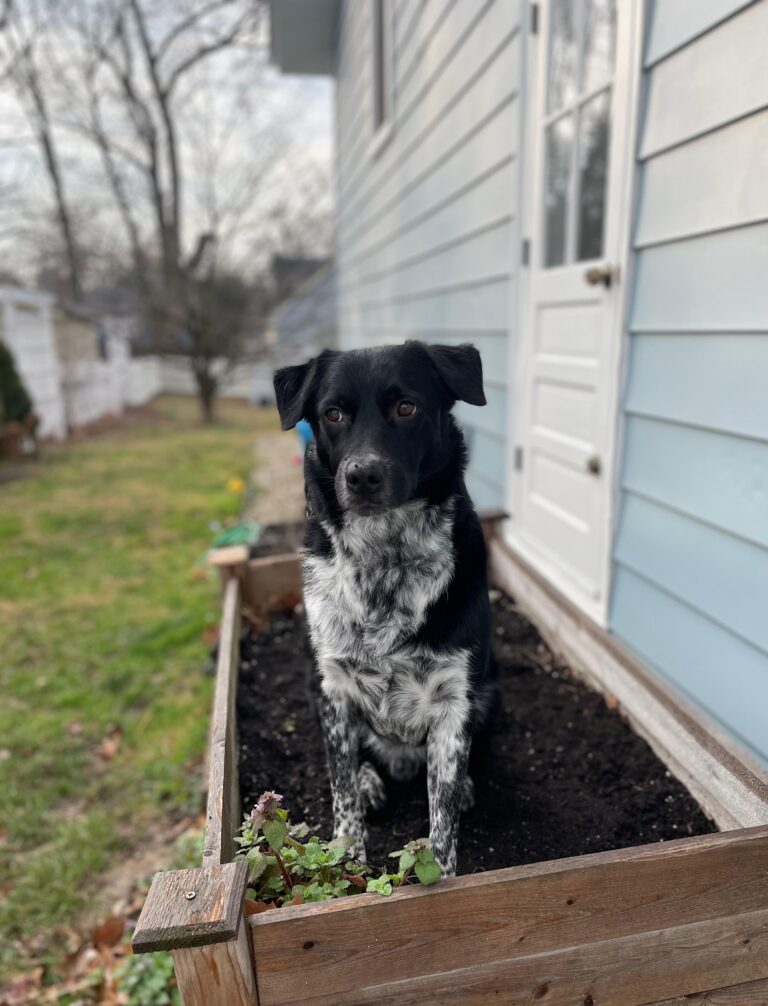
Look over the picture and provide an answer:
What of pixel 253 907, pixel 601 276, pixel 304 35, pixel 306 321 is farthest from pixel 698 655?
pixel 306 321

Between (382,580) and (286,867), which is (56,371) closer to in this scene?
(382,580)

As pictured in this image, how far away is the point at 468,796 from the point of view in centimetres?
198

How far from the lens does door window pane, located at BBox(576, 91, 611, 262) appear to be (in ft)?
8.59

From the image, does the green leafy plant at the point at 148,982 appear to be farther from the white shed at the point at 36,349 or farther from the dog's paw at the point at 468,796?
the white shed at the point at 36,349

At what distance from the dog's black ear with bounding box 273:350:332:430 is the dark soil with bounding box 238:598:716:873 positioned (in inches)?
44.1

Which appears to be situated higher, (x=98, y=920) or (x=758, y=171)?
(x=758, y=171)

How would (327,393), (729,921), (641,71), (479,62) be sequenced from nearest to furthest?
1. (729,921)
2. (327,393)
3. (641,71)
4. (479,62)

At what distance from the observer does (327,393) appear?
170cm

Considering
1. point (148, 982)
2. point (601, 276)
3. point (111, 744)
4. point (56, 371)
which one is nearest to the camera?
point (148, 982)

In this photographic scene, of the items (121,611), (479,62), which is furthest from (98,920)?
(479,62)

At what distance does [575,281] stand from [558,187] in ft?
1.80

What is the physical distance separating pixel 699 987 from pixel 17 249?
64.0ft

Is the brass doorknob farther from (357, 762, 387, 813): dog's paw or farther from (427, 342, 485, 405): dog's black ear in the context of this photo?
(357, 762, 387, 813): dog's paw

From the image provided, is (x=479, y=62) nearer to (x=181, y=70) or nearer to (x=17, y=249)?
(x=181, y=70)
